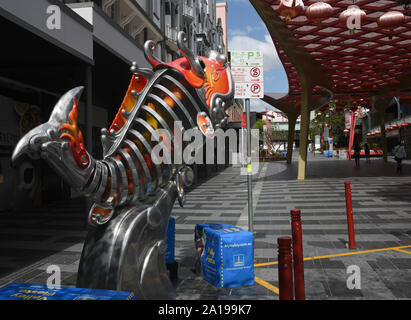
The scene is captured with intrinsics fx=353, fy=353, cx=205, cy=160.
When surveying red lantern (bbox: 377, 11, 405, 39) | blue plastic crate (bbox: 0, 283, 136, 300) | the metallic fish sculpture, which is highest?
red lantern (bbox: 377, 11, 405, 39)

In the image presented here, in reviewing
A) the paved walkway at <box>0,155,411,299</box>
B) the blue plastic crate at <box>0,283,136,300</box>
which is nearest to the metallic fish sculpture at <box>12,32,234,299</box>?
the blue plastic crate at <box>0,283,136,300</box>

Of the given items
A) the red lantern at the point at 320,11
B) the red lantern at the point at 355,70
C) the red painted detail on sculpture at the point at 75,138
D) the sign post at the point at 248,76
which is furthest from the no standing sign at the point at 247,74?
the red lantern at the point at 355,70

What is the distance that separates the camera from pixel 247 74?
561cm

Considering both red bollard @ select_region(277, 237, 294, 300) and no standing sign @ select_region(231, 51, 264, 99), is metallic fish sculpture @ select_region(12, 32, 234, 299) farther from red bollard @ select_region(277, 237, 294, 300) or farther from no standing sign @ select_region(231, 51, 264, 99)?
no standing sign @ select_region(231, 51, 264, 99)

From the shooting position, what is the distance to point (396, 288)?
13.8ft

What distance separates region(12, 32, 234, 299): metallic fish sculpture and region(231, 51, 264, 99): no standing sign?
159 cm

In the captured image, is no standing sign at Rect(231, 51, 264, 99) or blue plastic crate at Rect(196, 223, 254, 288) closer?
blue plastic crate at Rect(196, 223, 254, 288)

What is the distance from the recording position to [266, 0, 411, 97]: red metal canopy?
50.6 ft

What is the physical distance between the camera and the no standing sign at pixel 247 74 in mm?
5578

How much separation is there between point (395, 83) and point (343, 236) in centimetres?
2498

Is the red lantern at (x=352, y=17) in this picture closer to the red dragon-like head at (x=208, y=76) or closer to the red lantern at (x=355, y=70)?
the red dragon-like head at (x=208, y=76)

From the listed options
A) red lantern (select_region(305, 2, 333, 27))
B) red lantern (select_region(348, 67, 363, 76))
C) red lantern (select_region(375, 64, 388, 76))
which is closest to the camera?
red lantern (select_region(305, 2, 333, 27))
